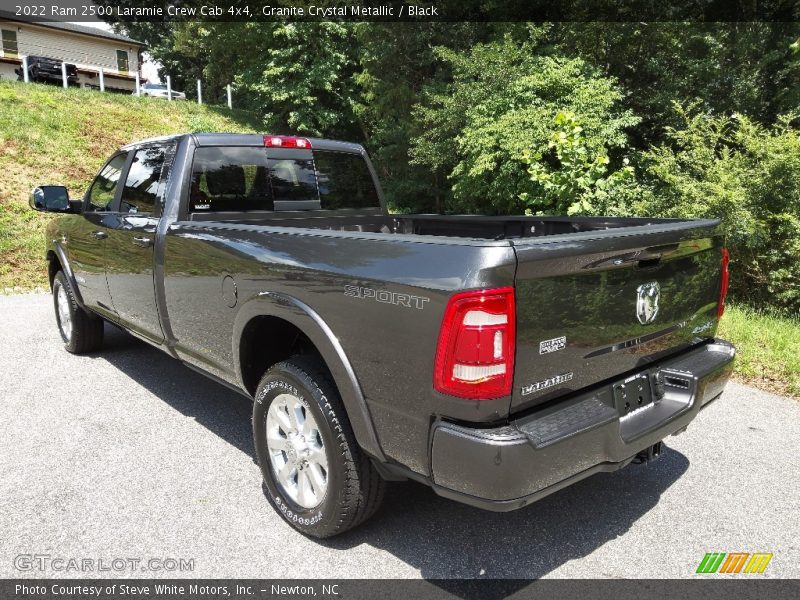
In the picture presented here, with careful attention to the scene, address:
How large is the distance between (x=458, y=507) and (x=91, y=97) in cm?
2291

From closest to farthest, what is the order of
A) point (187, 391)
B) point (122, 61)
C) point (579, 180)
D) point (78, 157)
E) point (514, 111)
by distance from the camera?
point (187, 391), point (579, 180), point (514, 111), point (78, 157), point (122, 61)

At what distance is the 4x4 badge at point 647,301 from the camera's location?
8.27 feet

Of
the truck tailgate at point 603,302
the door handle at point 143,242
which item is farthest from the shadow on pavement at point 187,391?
the truck tailgate at point 603,302

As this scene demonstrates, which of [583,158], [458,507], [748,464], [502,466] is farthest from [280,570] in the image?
[583,158]

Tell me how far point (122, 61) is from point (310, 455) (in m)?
46.9

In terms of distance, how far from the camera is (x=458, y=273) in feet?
6.69

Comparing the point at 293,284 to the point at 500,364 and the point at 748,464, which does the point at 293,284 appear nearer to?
the point at 500,364

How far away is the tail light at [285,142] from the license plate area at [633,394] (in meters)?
2.78

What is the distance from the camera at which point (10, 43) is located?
36.0 metres

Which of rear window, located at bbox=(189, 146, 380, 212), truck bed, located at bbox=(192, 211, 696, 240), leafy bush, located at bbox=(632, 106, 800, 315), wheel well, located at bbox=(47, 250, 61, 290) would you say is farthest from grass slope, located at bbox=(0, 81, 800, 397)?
wheel well, located at bbox=(47, 250, 61, 290)

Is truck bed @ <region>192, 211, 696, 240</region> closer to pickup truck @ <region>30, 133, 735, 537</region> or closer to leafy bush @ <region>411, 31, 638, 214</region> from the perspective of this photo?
pickup truck @ <region>30, 133, 735, 537</region>

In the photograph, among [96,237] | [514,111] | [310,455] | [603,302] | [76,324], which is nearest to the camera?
[603,302]

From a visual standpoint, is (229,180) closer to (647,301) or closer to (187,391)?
(187,391)

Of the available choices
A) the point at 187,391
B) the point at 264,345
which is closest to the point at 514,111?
the point at 187,391
